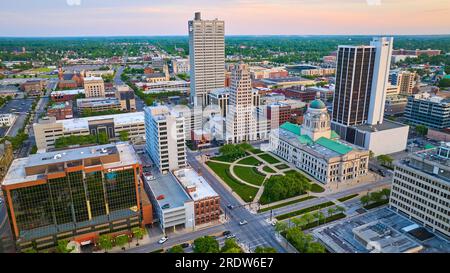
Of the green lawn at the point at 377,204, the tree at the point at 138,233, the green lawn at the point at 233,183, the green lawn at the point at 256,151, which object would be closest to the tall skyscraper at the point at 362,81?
the green lawn at the point at 256,151

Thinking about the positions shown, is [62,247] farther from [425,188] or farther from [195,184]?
[425,188]

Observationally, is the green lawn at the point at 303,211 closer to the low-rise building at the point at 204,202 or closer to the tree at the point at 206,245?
the low-rise building at the point at 204,202

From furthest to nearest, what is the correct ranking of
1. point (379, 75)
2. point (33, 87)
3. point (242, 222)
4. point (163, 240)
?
1. point (33, 87)
2. point (379, 75)
3. point (242, 222)
4. point (163, 240)

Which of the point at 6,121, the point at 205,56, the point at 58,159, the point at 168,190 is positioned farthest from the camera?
the point at 205,56

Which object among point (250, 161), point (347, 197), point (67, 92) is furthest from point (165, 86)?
point (347, 197)

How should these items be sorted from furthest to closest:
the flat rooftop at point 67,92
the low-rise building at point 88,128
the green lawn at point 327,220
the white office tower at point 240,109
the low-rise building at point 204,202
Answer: the flat rooftop at point 67,92, the white office tower at point 240,109, the low-rise building at point 88,128, the low-rise building at point 204,202, the green lawn at point 327,220

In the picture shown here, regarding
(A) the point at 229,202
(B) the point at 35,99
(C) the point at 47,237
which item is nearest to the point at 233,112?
(A) the point at 229,202

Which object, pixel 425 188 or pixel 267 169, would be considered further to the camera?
pixel 267 169

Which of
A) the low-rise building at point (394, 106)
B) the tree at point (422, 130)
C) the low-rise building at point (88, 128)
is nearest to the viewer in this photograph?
the low-rise building at point (88, 128)
